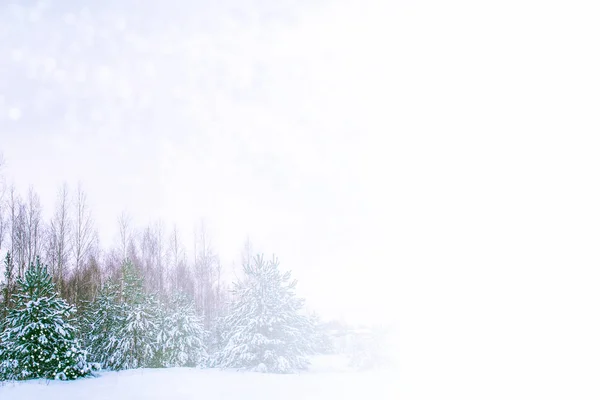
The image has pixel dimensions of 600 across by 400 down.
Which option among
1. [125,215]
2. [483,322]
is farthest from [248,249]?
[483,322]

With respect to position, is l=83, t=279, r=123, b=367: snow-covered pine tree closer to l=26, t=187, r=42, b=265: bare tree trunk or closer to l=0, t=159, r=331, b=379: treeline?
l=0, t=159, r=331, b=379: treeline

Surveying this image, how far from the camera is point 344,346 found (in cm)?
5028

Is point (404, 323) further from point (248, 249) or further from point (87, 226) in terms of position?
point (248, 249)

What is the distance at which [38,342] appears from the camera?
15.0m

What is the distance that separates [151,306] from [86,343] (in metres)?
4.10

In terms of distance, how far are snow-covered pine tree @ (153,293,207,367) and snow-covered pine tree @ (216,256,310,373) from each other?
12.9ft

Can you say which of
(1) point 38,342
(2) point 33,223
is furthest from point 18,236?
(1) point 38,342

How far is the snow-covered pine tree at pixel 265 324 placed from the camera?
19250 millimetres

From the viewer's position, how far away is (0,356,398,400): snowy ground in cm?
1102

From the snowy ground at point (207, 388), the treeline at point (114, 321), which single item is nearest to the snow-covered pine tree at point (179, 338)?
the treeline at point (114, 321)

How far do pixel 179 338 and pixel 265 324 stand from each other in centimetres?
815

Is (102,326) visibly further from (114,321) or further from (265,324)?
(265,324)

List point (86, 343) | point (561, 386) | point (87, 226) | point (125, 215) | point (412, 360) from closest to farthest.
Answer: point (561, 386) < point (412, 360) < point (86, 343) < point (87, 226) < point (125, 215)

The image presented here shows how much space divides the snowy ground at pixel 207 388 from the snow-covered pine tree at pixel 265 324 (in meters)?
3.84
